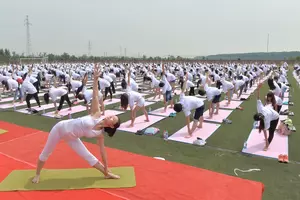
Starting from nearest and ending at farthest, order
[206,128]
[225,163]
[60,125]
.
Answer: [60,125], [225,163], [206,128]

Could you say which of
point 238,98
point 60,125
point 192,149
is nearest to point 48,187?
point 60,125

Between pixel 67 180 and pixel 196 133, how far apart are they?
152 inches

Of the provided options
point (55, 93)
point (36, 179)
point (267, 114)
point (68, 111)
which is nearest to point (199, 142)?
point (267, 114)

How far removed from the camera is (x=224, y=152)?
18.7 ft

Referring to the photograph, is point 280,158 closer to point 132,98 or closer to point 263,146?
point 263,146

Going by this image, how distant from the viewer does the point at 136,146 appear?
241 inches

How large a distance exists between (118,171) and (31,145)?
2.57m

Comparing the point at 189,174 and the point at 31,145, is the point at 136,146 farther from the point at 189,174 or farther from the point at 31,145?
the point at 31,145

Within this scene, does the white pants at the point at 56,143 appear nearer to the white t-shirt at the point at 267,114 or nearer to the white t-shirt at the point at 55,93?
the white t-shirt at the point at 267,114

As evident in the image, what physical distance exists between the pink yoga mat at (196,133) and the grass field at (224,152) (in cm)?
17

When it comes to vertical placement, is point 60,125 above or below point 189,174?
above

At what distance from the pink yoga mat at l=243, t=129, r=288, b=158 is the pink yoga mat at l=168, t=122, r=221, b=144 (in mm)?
1042

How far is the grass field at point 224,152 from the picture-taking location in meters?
4.40

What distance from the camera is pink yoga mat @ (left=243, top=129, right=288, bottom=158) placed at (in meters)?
5.62
